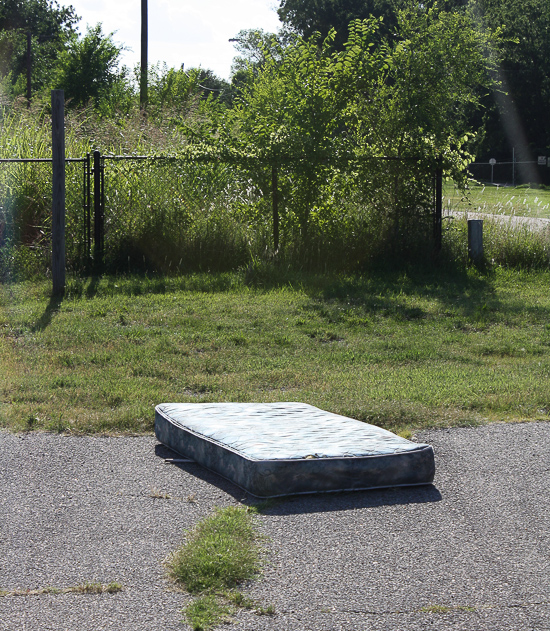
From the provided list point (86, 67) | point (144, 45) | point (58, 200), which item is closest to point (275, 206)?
point (58, 200)

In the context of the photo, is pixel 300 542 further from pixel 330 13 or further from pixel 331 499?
pixel 330 13

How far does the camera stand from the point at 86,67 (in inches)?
1221

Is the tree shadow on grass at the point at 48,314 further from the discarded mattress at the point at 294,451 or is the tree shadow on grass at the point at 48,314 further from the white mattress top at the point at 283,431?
the discarded mattress at the point at 294,451

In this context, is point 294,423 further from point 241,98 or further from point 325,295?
point 241,98

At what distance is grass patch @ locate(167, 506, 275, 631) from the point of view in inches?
111

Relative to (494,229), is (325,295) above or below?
below

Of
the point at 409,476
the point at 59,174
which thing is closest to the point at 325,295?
the point at 59,174

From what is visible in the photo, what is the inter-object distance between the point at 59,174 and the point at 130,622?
8556 millimetres

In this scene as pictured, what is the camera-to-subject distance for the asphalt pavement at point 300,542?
2.82 m

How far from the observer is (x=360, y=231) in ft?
40.8

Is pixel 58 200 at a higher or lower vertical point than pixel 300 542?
higher

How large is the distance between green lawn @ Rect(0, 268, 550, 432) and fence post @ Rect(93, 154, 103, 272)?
929 mm

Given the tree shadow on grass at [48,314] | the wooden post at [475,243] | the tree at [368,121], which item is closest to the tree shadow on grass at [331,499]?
the tree shadow on grass at [48,314]

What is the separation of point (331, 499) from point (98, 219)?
8842 millimetres
